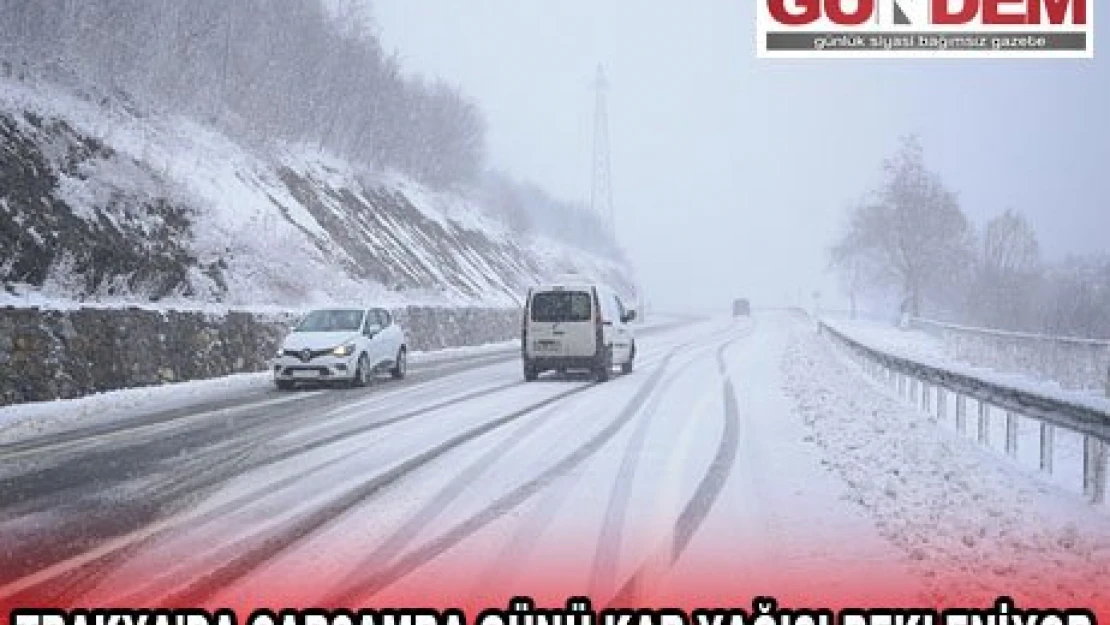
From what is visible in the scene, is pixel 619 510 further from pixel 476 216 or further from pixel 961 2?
pixel 476 216

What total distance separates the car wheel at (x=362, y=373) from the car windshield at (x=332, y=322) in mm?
708

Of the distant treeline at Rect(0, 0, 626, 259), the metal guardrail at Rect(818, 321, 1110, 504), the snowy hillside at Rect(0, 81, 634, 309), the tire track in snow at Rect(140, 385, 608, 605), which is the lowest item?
the tire track in snow at Rect(140, 385, 608, 605)

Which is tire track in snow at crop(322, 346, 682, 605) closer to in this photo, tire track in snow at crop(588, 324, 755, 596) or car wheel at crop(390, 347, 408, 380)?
tire track in snow at crop(588, 324, 755, 596)

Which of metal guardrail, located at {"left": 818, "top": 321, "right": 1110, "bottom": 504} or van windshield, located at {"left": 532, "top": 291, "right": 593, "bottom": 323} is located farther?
van windshield, located at {"left": 532, "top": 291, "right": 593, "bottom": 323}

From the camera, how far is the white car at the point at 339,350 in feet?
62.9

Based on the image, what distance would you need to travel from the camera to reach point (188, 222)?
25500 millimetres

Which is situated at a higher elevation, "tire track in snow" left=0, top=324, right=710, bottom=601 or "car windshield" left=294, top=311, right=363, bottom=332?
"car windshield" left=294, top=311, right=363, bottom=332

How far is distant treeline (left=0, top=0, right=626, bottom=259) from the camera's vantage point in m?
30.5

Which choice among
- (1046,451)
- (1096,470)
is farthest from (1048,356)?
(1096,470)

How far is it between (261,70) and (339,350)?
98.6ft

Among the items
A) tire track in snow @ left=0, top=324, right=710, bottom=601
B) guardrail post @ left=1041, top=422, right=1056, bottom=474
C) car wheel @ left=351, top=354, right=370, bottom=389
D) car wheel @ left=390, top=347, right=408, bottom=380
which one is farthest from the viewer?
car wheel @ left=390, top=347, right=408, bottom=380

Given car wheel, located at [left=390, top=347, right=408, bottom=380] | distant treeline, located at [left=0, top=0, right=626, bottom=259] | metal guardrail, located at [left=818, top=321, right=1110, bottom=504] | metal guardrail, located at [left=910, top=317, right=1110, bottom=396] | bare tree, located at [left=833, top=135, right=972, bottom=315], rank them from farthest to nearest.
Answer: bare tree, located at [left=833, top=135, right=972, bottom=315], distant treeline, located at [left=0, top=0, right=626, bottom=259], car wheel, located at [left=390, top=347, right=408, bottom=380], metal guardrail, located at [left=910, top=317, right=1110, bottom=396], metal guardrail, located at [left=818, top=321, right=1110, bottom=504]

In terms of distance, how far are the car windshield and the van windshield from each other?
12.2 feet

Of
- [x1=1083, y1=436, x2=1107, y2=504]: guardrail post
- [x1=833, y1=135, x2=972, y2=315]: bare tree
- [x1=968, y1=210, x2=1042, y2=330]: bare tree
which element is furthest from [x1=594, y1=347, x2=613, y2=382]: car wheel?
[x1=968, y1=210, x2=1042, y2=330]: bare tree
